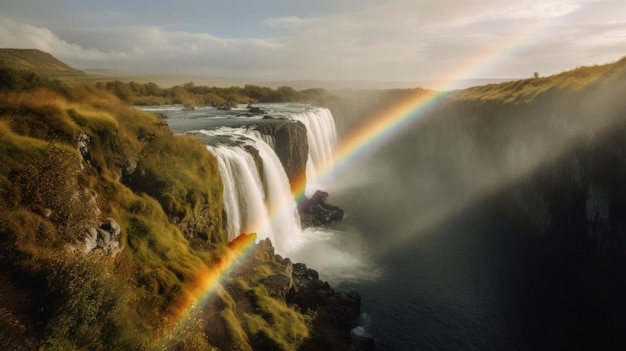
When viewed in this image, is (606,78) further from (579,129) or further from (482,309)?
(482,309)

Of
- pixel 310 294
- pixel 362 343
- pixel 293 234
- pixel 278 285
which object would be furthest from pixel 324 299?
pixel 293 234

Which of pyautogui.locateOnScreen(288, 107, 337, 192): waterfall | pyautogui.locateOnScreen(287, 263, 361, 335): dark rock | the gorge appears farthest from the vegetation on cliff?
pyautogui.locateOnScreen(288, 107, 337, 192): waterfall

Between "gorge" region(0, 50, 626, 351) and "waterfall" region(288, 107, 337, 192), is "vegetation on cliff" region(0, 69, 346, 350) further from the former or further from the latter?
"waterfall" region(288, 107, 337, 192)

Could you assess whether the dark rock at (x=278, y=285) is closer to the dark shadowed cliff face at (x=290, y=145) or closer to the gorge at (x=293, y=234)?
the gorge at (x=293, y=234)

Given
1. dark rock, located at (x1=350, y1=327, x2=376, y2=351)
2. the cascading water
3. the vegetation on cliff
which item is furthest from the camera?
the cascading water

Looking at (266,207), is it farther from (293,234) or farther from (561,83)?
(561,83)

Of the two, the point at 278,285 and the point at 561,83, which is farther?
the point at 561,83

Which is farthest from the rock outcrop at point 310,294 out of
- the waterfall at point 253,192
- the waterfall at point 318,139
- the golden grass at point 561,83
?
the waterfall at point 318,139
